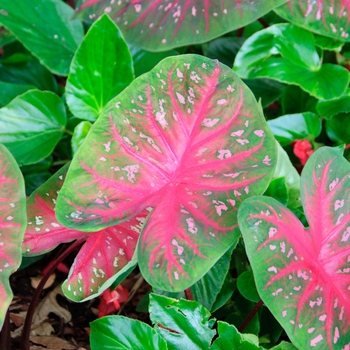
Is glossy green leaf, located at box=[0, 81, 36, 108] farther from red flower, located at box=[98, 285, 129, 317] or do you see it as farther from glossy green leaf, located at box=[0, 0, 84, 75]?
red flower, located at box=[98, 285, 129, 317]

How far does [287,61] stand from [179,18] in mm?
301

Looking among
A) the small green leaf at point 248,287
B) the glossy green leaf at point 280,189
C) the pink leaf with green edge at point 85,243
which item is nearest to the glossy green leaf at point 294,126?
the glossy green leaf at point 280,189

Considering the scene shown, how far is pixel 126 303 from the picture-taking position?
1239mm

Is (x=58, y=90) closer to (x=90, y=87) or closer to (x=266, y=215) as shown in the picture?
(x=90, y=87)

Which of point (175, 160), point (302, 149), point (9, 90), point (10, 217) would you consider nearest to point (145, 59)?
point (9, 90)

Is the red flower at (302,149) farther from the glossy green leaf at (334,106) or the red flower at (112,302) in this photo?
the red flower at (112,302)

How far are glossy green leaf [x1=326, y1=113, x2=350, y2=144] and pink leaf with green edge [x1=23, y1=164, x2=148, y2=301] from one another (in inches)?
25.6

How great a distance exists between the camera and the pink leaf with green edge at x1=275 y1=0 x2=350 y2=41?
1.13 metres

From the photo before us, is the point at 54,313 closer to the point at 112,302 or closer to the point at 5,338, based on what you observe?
the point at 112,302

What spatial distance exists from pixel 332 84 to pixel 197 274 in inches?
27.3

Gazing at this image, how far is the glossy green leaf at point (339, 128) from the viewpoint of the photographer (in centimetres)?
122

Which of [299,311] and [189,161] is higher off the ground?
[189,161]

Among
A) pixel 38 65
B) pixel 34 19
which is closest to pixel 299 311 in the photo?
pixel 34 19

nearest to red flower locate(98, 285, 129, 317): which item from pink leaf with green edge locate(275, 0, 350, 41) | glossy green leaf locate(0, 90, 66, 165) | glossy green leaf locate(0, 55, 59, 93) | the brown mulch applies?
the brown mulch
